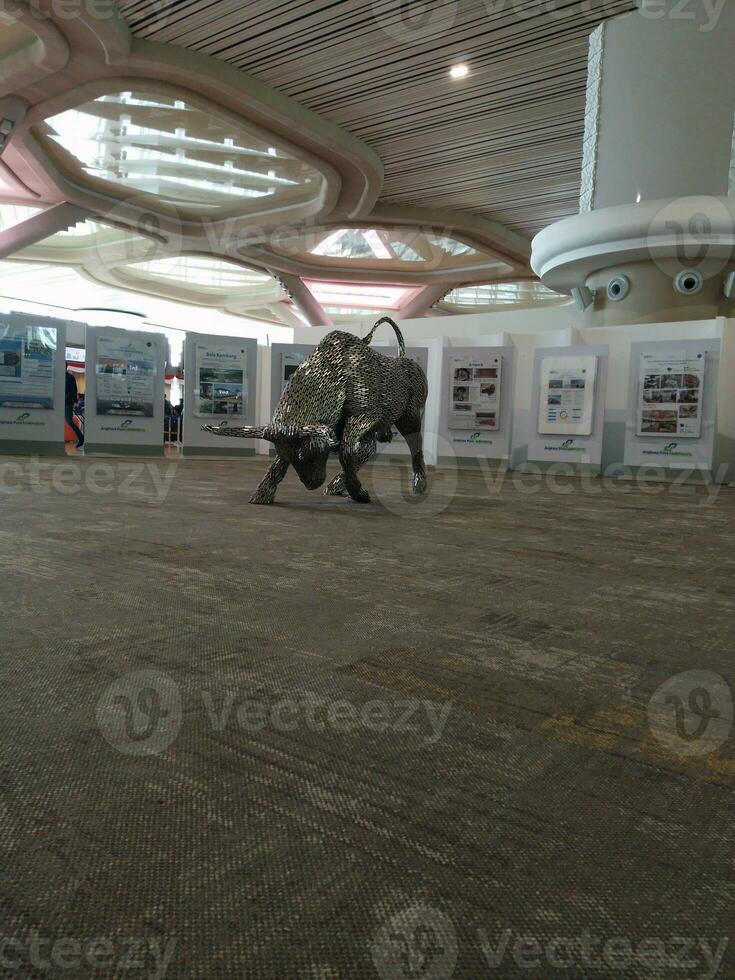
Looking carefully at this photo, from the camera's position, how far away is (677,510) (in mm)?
6781

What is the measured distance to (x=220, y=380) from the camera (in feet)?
45.4

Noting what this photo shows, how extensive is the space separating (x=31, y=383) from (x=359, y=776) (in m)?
12.0

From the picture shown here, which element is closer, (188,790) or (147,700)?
(188,790)

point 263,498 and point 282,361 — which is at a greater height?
point 282,361

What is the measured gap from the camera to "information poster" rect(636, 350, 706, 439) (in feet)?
36.9

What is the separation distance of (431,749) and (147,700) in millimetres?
633

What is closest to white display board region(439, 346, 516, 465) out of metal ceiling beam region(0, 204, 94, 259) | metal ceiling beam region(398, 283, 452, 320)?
metal ceiling beam region(0, 204, 94, 259)

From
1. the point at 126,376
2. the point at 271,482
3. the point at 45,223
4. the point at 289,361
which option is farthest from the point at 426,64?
the point at 45,223

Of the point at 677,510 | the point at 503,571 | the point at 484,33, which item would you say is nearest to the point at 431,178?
the point at 484,33

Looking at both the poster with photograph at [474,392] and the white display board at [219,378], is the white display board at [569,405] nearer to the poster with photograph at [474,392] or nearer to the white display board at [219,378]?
the poster with photograph at [474,392]

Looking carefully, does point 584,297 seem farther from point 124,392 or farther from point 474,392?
point 124,392

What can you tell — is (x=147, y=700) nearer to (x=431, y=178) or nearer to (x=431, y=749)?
(x=431, y=749)

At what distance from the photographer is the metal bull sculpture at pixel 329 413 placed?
5438mm

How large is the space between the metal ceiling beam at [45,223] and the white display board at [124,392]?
1038cm
